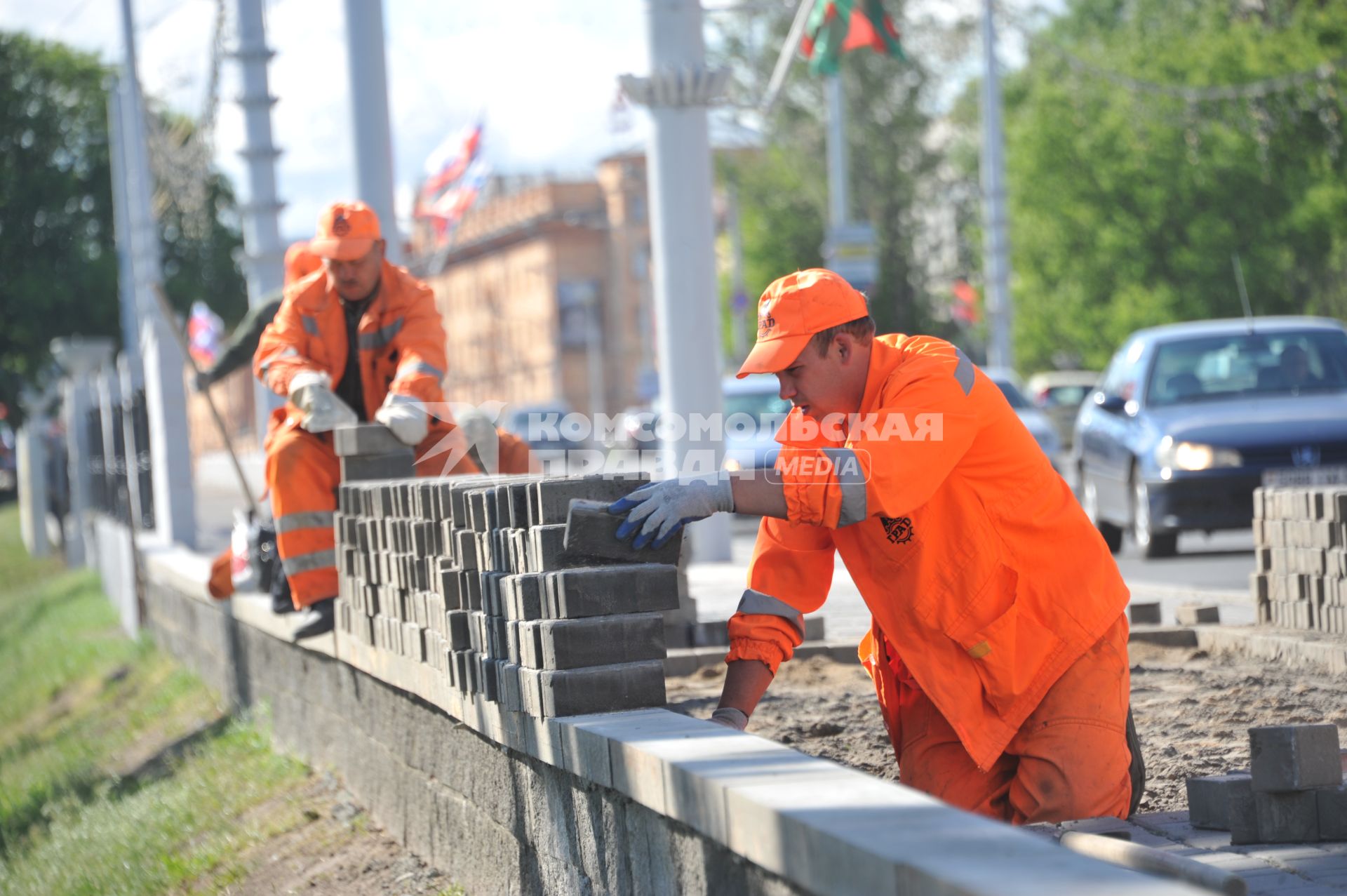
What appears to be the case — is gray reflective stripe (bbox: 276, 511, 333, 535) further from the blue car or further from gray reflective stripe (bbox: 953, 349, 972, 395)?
the blue car

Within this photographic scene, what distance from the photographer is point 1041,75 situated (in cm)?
4659

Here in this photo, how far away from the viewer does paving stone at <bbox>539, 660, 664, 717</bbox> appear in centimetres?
463

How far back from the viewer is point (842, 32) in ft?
55.9

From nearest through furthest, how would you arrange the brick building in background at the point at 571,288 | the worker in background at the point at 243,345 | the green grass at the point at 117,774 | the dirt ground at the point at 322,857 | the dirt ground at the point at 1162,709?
the dirt ground at the point at 1162,709 < the dirt ground at the point at 322,857 < the green grass at the point at 117,774 < the worker in background at the point at 243,345 < the brick building in background at the point at 571,288

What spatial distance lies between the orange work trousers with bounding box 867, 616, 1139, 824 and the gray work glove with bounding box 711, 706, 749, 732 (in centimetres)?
47

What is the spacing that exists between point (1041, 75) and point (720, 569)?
35.4 m

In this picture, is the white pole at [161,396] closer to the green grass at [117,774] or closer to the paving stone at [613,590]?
the green grass at [117,774]

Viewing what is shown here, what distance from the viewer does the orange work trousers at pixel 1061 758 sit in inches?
175

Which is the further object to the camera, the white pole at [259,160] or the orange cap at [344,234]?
the white pole at [259,160]

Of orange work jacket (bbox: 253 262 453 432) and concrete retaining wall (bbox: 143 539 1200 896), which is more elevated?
orange work jacket (bbox: 253 262 453 432)

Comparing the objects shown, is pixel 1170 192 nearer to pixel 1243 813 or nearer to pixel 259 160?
pixel 259 160

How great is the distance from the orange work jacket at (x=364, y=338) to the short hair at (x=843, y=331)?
A: 3.56 metres

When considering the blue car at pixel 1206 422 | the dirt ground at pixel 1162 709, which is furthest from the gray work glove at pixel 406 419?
the blue car at pixel 1206 422

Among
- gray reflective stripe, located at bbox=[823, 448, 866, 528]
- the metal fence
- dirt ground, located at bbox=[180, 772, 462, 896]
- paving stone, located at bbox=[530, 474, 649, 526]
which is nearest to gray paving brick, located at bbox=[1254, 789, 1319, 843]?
gray reflective stripe, located at bbox=[823, 448, 866, 528]
